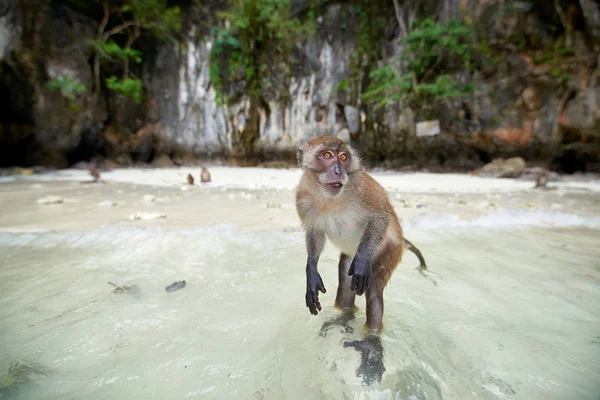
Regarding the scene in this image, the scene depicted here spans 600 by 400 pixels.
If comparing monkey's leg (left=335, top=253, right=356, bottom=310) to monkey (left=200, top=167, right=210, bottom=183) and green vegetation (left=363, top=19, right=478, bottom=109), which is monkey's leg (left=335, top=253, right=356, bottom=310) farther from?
green vegetation (left=363, top=19, right=478, bottom=109)

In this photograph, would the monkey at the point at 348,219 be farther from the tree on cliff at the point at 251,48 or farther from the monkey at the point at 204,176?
the tree on cliff at the point at 251,48

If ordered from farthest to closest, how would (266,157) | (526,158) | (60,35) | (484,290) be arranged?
(266,157)
(60,35)
(526,158)
(484,290)

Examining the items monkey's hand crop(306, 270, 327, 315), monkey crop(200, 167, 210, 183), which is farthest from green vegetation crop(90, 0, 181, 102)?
monkey's hand crop(306, 270, 327, 315)

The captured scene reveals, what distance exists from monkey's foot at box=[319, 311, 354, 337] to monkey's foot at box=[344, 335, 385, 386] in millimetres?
110

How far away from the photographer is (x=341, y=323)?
A: 1.50m

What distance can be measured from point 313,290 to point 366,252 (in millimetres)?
300

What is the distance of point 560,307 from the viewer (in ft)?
5.51

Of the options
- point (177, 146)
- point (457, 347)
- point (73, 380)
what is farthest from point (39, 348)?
point (177, 146)

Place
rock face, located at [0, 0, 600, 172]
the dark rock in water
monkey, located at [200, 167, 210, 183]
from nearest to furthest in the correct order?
the dark rock in water
monkey, located at [200, 167, 210, 183]
rock face, located at [0, 0, 600, 172]

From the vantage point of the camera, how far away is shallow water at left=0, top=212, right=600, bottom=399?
3.62 ft

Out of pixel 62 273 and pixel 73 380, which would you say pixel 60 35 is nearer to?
pixel 62 273

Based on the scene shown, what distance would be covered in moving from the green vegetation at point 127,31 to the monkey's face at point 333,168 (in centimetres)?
1865

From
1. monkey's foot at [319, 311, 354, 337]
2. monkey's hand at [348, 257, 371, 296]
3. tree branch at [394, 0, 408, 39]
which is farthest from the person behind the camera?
tree branch at [394, 0, 408, 39]

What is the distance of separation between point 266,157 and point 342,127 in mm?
4959
